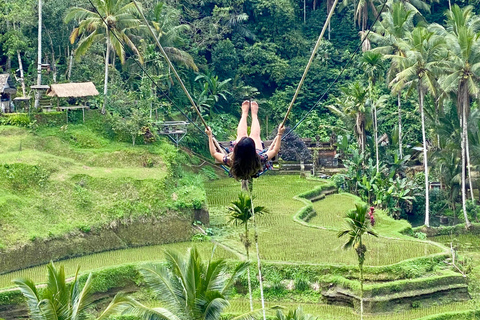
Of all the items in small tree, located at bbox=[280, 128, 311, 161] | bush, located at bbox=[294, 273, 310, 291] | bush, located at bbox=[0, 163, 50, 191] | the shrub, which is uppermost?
the shrub

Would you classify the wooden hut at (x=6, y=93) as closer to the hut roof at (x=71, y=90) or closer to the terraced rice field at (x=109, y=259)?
the hut roof at (x=71, y=90)

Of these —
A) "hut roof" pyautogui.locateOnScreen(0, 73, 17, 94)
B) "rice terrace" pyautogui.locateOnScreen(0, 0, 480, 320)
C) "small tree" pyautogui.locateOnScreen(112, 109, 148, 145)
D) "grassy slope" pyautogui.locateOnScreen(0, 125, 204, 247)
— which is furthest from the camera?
"small tree" pyautogui.locateOnScreen(112, 109, 148, 145)

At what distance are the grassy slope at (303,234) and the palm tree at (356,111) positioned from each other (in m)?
3.80

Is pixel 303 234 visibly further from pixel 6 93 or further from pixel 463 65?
pixel 6 93

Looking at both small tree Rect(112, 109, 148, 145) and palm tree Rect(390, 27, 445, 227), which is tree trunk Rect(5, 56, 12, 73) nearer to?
small tree Rect(112, 109, 148, 145)

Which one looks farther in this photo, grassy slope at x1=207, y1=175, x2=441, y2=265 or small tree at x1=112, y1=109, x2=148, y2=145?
small tree at x1=112, y1=109, x2=148, y2=145

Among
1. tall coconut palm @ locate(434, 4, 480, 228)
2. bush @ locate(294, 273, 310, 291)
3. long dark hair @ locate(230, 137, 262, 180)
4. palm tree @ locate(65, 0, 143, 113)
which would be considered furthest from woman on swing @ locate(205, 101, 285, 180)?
tall coconut palm @ locate(434, 4, 480, 228)

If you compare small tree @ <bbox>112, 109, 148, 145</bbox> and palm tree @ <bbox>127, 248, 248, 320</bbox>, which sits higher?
small tree @ <bbox>112, 109, 148, 145</bbox>

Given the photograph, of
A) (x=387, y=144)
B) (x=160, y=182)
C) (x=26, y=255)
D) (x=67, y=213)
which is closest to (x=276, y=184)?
(x=387, y=144)

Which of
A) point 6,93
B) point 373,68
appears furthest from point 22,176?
point 373,68

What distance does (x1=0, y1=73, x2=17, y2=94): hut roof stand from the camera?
29266 mm

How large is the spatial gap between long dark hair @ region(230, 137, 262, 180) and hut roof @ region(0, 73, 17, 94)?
65.2ft

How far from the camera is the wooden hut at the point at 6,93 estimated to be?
96.1ft

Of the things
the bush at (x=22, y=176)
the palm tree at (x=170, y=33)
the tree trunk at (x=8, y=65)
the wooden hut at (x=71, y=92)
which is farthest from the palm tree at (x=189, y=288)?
the palm tree at (x=170, y=33)
